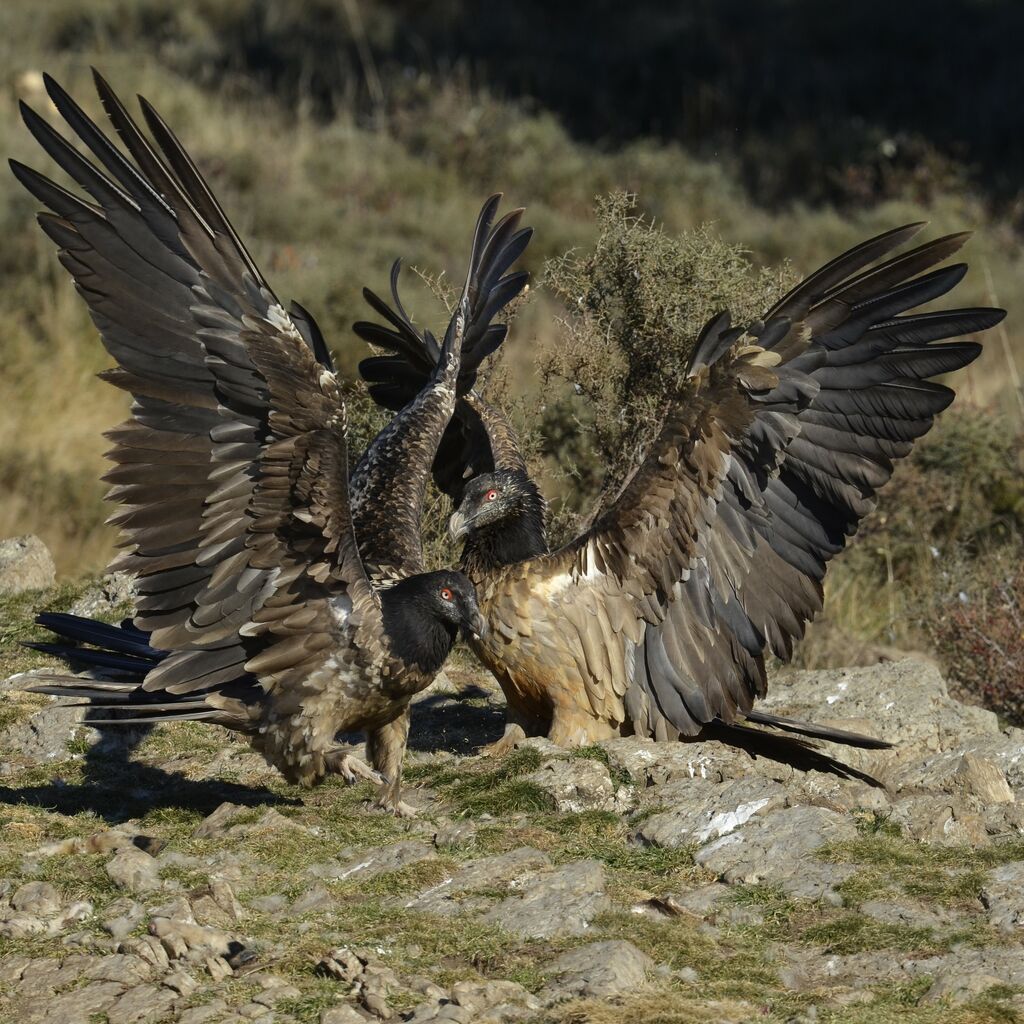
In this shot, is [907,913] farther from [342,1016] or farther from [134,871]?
[134,871]

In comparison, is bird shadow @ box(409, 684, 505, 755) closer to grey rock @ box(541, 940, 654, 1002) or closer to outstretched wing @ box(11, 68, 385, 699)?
outstretched wing @ box(11, 68, 385, 699)

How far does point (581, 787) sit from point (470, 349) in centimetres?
300

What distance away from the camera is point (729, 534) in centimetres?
683

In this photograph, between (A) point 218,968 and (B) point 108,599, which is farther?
(B) point 108,599

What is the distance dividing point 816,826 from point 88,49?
21673mm

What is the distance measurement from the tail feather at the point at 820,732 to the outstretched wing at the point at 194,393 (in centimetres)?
224

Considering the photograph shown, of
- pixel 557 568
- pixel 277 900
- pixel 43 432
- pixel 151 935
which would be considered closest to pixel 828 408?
pixel 557 568

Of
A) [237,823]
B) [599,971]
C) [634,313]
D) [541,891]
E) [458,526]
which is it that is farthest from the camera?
[634,313]

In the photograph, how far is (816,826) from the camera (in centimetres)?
577

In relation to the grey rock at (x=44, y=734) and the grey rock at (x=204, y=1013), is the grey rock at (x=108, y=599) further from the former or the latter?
the grey rock at (x=204, y=1013)

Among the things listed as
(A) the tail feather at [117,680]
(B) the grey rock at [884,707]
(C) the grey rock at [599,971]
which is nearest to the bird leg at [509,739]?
(A) the tail feather at [117,680]

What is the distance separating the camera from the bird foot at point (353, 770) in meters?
6.20

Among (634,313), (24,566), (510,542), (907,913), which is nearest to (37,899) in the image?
(510,542)

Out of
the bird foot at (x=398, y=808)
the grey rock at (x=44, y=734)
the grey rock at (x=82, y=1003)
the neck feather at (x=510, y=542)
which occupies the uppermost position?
the neck feather at (x=510, y=542)
